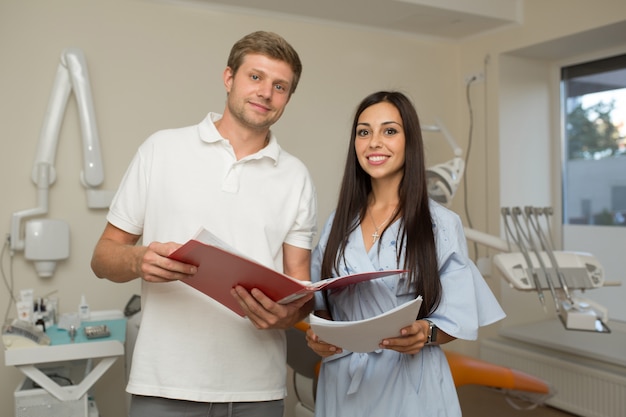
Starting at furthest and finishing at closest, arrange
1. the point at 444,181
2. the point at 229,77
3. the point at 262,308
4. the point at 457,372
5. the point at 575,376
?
the point at 575,376, the point at 444,181, the point at 457,372, the point at 229,77, the point at 262,308

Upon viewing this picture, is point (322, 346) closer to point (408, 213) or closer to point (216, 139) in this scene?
point (408, 213)

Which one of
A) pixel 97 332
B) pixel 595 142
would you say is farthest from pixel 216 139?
pixel 595 142

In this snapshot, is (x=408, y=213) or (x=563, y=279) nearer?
(x=408, y=213)

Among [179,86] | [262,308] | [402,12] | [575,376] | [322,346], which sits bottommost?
[575,376]

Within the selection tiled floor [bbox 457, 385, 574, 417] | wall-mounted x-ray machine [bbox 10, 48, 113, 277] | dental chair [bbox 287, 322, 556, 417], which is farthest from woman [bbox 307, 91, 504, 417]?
tiled floor [bbox 457, 385, 574, 417]

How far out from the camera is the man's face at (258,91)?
58.1 inches

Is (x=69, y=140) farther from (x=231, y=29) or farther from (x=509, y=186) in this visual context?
(x=509, y=186)

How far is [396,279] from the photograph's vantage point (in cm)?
147

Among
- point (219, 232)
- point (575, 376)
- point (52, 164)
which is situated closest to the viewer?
point (219, 232)

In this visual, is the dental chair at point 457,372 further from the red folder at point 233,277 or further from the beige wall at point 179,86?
the red folder at point 233,277

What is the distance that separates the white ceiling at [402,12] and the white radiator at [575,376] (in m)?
1.94

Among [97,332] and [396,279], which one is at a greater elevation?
[396,279]

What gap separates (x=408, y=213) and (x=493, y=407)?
2304 mm

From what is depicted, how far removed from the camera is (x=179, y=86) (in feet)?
9.79
